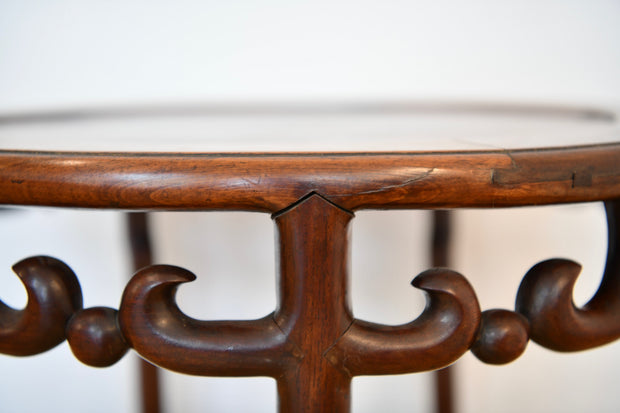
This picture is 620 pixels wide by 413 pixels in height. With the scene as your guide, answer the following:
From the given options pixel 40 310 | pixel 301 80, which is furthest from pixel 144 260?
pixel 40 310

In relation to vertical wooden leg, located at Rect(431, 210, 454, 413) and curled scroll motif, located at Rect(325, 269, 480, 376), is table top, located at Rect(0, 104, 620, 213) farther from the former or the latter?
vertical wooden leg, located at Rect(431, 210, 454, 413)

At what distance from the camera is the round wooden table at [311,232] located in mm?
243

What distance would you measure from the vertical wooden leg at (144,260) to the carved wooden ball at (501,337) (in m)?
0.42

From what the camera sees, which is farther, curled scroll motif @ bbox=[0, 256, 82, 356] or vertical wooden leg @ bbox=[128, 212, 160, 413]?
vertical wooden leg @ bbox=[128, 212, 160, 413]

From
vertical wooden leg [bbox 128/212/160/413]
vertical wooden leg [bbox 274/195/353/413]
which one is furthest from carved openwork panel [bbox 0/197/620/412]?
vertical wooden leg [bbox 128/212/160/413]

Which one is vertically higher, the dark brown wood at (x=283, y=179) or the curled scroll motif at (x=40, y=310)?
the dark brown wood at (x=283, y=179)

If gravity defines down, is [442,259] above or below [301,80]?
below

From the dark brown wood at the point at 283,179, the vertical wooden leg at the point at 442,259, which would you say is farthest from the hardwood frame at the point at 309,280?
the vertical wooden leg at the point at 442,259

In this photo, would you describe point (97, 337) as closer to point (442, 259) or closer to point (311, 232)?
point (311, 232)

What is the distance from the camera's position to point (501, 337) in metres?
0.28

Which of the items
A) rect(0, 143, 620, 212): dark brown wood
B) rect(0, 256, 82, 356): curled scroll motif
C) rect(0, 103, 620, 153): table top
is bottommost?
rect(0, 256, 82, 356): curled scroll motif

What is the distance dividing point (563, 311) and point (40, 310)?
25cm

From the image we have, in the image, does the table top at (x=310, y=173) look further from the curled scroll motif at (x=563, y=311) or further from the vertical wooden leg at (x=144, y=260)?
the vertical wooden leg at (x=144, y=260)

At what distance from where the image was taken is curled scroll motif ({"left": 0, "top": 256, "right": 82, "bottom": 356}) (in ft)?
0.94
